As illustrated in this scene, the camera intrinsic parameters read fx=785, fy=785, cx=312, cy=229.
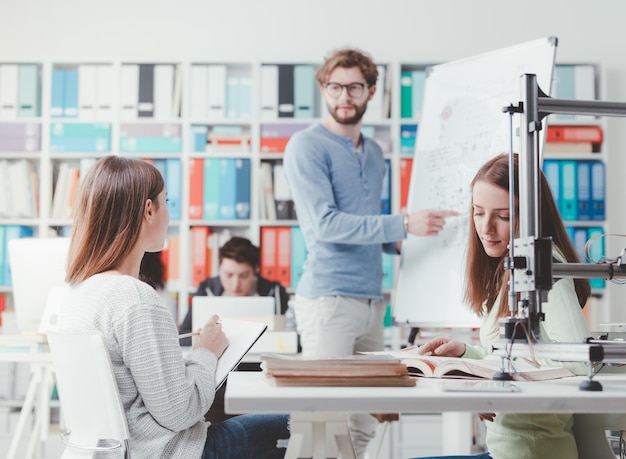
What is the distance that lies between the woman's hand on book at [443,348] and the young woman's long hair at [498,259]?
0.36 ft

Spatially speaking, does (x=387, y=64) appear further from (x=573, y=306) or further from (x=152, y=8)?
(x=573, y=306)

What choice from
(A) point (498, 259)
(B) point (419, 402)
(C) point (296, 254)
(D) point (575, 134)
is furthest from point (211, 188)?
(B) point (419, 402)

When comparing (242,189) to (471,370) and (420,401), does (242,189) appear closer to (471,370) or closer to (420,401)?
(471,370)

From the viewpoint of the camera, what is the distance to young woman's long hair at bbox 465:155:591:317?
1.52 m

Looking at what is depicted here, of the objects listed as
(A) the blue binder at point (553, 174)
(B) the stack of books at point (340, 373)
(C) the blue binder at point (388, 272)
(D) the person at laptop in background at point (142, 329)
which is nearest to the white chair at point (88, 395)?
(D) the person at laptop in background at point (142, 329)

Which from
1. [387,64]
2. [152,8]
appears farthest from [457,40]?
[152,8]

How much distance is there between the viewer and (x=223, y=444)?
1.45 meters

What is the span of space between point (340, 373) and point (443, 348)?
50cm

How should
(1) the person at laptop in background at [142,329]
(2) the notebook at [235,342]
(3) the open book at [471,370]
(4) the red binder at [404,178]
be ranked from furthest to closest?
(4) the red binder at [404,178]
(2) the notebook at [235,342]
(1) the person at laptop in background at [142,329]
(3) the open book at [471,370]

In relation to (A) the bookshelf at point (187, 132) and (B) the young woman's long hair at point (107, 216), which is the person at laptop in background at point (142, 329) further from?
(A) the bookshelf at point (187, 132)

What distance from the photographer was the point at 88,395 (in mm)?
1350

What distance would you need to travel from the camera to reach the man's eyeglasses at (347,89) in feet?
8.88

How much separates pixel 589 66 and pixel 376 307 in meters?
2.37

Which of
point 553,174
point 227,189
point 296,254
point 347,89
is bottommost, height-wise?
point 296,254
